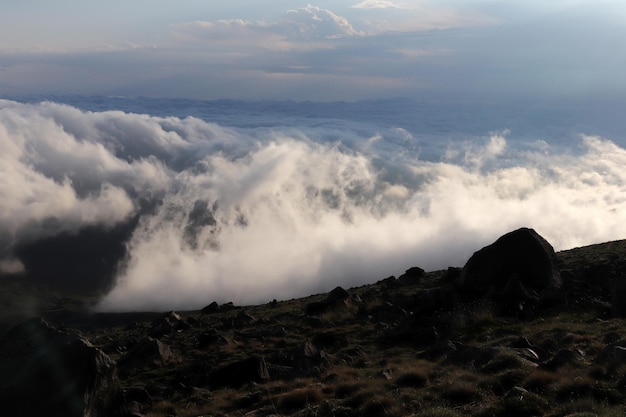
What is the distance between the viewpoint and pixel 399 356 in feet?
70.1

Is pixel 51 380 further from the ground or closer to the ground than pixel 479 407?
further from the ground

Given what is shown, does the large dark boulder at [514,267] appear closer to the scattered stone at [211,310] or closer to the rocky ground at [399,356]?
the rocky ground at [399,356]

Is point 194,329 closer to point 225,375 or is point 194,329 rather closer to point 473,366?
point 225,375

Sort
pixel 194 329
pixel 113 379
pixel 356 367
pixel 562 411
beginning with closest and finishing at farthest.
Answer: pixel 562 411
pixel 113 379
pixel 356 367
pixel 194 329

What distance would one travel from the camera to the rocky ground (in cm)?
1376

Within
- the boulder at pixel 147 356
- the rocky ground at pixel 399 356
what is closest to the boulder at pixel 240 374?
the rocky ground at pixel 399 356

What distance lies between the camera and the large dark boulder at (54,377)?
14781 mm

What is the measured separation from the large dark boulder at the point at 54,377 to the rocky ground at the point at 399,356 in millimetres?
77

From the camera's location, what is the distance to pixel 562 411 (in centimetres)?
1185

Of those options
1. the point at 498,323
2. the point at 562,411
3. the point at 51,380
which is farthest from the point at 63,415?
the point at 498,323

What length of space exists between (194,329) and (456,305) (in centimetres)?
1462

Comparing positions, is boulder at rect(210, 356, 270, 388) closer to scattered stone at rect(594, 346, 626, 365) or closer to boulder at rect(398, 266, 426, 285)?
scattered stone at rect(594, 346, 626, 365)

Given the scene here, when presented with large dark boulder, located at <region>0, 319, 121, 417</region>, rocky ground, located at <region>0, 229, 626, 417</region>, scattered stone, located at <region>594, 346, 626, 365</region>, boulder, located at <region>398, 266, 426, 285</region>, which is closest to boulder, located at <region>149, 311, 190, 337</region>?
rocky ground, located at <region>0, 229, 626, 417</region>

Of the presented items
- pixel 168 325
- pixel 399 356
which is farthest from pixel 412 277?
pixel 399 356
